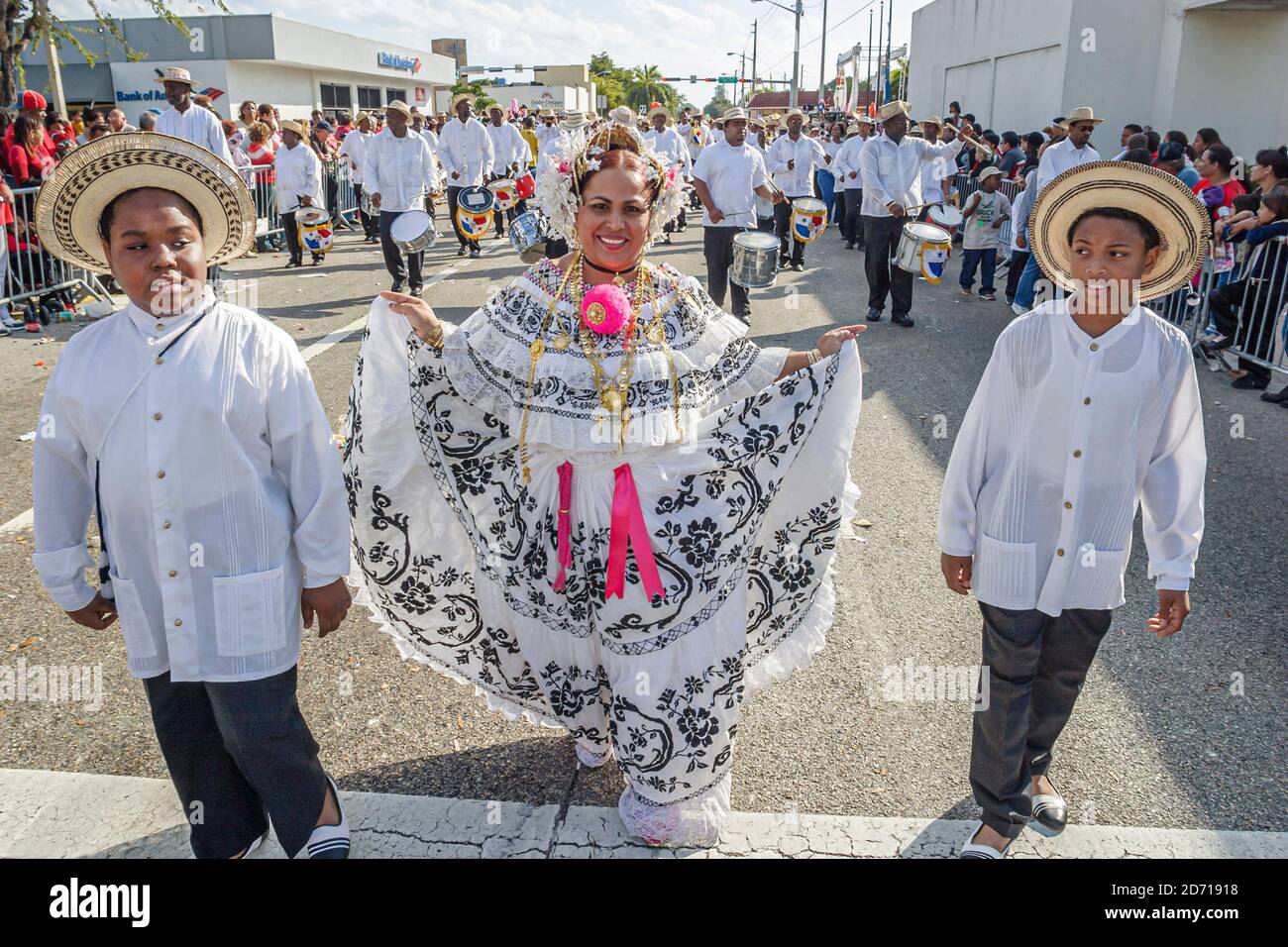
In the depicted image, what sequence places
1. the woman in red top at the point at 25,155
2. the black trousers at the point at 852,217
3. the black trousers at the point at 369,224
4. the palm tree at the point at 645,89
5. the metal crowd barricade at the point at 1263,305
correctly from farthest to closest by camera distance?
1. the palm tree at the point at 645,89
2. the black trousers at the point at 369,224
3. the black trousers at the point at 852,217
4. the woman in red top at the point at 25,155
5. the metal crowd barricade at the point at 1263,305

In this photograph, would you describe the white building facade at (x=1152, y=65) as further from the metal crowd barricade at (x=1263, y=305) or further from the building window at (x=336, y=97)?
the building window at (x=336, y=97)

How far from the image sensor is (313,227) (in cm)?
1323

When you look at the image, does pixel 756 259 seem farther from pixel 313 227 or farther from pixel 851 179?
pixel 851 179

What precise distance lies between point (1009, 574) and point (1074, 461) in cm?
35

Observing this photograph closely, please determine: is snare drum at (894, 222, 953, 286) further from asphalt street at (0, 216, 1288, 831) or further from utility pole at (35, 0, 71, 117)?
utility pole at (35, 0, 71, 117)

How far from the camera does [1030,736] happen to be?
2.88 meters

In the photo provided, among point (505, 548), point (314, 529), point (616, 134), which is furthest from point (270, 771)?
point (616, 134)

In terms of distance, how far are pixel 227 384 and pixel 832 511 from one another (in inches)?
70.6

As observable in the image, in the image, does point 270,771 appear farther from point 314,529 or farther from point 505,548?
point 505,548

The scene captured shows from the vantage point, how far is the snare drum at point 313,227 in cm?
1304

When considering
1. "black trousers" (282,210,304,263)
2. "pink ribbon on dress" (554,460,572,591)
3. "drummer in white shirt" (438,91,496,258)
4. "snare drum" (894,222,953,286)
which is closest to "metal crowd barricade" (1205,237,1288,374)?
"snare drum" (894,222,953,286)

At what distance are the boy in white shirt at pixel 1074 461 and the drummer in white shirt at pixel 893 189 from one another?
25.5ft

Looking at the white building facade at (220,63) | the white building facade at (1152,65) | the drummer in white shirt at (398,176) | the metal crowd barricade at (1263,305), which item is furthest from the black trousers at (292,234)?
the white building facade at (220,63)

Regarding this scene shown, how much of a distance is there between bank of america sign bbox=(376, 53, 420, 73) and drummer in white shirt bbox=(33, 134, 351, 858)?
181 feet
